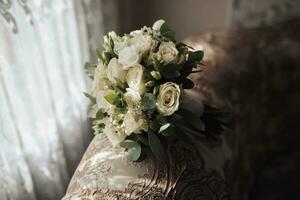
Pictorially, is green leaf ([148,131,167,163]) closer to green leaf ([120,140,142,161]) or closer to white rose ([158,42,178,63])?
green leaf ([120,140,142,161])

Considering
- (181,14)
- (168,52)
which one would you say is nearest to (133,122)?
(168,52)

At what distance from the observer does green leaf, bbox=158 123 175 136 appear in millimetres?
1017

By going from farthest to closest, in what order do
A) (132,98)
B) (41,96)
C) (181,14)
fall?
(181,14)
(41,96)
(132,98)

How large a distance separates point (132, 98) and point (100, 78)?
0.11 m

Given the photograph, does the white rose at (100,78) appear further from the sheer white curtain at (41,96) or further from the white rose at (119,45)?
the sheer white curtain at (41,96)

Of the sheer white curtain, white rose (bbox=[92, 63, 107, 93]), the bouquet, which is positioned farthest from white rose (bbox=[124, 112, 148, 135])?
the sheer white curtain

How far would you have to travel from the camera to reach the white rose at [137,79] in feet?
3.32

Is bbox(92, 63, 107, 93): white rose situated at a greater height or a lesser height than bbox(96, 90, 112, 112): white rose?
greater

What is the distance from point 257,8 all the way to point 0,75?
1012mm

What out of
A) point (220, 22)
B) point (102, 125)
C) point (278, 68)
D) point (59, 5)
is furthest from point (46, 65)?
point (220, 22)

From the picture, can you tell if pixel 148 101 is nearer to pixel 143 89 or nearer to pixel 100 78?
pixel 143 89

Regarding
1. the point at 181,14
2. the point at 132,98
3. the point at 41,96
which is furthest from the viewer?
the point at 181,14

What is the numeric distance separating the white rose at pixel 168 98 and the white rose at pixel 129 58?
83 mm

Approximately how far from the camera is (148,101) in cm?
101
